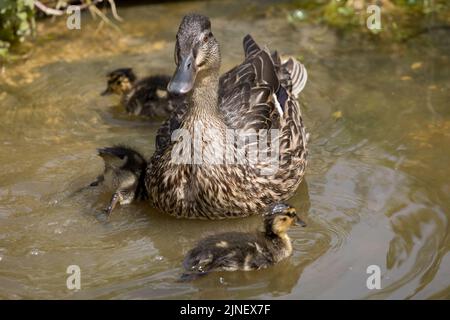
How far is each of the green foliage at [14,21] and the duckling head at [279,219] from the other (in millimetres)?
2859

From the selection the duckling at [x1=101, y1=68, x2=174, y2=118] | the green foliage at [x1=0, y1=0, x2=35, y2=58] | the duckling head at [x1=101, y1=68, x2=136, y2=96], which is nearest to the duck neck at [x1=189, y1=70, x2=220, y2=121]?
the duckling at [x1=101, y1=68, x2=174, y2=118]

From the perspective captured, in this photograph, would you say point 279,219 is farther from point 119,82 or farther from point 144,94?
point 119,82

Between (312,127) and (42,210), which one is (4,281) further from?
(312,127)

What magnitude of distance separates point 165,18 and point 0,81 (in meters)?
1.65

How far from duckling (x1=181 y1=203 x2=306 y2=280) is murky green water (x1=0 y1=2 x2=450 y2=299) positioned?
0.20 ft

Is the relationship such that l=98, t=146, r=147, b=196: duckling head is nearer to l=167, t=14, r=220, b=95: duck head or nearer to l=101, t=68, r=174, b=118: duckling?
l=167, t=14, r=220, b=95: duck head

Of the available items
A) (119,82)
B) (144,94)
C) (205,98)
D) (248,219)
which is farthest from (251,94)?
(119,82)

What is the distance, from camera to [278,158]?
486 cm

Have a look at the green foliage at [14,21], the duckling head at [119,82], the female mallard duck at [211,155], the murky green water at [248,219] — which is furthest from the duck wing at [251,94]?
the green foliage at [14,21]

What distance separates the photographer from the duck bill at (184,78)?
4.11 m

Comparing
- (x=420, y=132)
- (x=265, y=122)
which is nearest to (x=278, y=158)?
(x=265, y=122)

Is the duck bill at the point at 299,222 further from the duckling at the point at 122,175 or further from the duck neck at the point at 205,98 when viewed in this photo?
the duckling at the point at 122,175

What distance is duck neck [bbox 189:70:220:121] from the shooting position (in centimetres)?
455

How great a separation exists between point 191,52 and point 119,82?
1.82m
